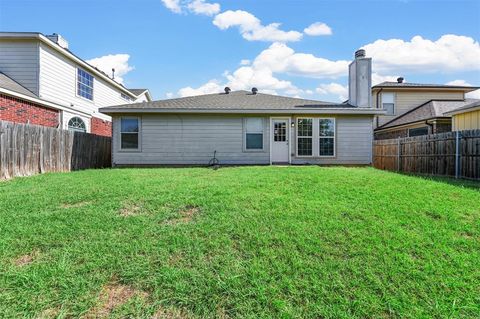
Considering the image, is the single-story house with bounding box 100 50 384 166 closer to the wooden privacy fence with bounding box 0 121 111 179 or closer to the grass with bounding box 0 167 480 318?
the wooden privacy fence with bounding box 0 121 111 179

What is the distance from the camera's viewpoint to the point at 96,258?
10.4ft

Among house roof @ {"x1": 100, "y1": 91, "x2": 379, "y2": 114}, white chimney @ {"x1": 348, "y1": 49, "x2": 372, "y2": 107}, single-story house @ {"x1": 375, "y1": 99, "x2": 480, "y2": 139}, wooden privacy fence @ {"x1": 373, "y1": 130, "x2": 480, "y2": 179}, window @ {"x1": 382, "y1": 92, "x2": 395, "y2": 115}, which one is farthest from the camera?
window @ {"x1": 382, "y1": 92, "x2": 395, "y2": 115}

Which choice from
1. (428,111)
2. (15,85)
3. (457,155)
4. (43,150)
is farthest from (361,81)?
(15,85)

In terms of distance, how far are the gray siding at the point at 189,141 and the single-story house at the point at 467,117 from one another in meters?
8.15

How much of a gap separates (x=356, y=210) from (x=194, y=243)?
257 centimetres

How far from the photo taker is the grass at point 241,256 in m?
2.57

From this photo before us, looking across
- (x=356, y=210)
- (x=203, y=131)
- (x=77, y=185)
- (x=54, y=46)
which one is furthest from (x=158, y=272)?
(x=54, y=46)

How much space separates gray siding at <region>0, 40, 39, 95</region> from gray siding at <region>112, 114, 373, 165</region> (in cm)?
457

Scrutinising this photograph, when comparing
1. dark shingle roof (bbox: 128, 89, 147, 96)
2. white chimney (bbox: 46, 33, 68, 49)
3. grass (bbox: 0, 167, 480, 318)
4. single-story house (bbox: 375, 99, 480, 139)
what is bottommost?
grass (bbox: 0, 167, 480, 318)

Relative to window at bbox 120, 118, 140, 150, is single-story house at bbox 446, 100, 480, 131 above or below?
above

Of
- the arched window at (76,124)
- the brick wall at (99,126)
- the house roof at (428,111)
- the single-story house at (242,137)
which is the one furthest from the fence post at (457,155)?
the brick wall at (99,126)

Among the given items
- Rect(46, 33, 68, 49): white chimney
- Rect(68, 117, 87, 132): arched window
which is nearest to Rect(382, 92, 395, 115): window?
Rect(68, 117, 87, 132): arched window

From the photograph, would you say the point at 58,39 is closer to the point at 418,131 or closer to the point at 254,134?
the point at 254,134

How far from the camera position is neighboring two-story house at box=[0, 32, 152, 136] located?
1169 centimetres
